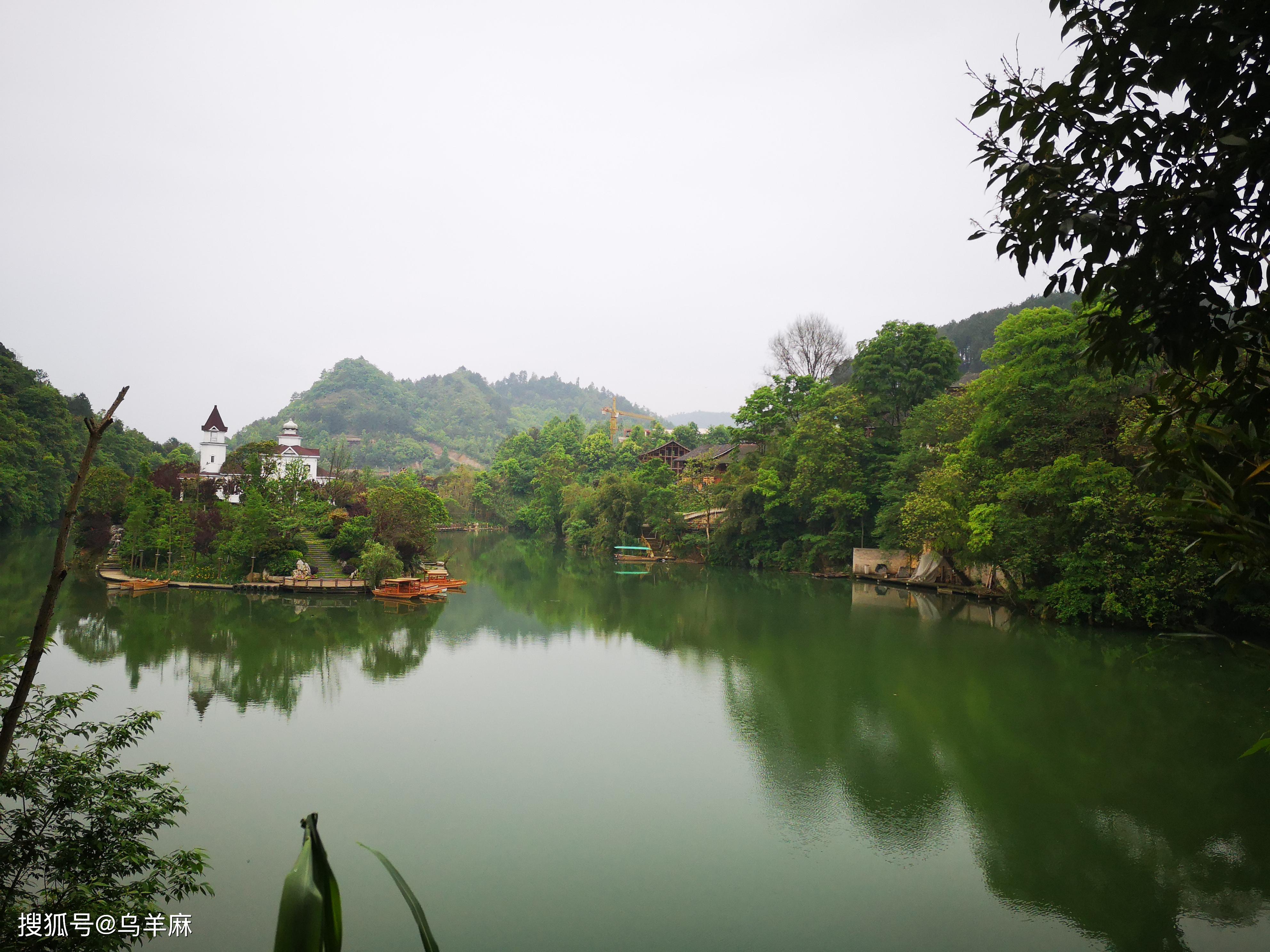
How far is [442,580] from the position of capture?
66.8ft

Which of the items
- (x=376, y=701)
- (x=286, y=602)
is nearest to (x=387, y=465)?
(x=286, y=602)

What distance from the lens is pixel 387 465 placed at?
71938 millimetres

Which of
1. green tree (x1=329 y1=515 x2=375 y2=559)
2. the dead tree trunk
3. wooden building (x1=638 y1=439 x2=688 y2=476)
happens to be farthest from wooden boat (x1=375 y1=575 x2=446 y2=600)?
wooden building (x1=638 y1=439 x2=688 y2=476)

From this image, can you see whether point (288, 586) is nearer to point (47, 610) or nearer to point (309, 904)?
point (47, 610)

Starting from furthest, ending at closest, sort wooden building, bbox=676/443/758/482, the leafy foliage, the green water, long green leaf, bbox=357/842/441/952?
wooden building, bbox=676/443/758/482 → the green water → the leafy foliage → long green leaf, bbox=357/842/441/952

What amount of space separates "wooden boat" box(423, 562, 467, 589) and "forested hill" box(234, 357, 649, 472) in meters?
48.0

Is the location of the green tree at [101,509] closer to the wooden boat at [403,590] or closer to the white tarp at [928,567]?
the wooden boat at [403,590]

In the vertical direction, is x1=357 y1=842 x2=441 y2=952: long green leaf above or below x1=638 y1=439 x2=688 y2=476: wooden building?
below

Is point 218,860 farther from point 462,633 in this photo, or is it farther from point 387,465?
point 387,465

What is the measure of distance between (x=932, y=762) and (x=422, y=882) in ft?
17.2

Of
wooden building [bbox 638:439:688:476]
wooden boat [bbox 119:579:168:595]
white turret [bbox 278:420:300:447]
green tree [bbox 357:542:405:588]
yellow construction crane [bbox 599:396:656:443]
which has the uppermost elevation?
yellow construction crane [bbox 599:396:656:443]

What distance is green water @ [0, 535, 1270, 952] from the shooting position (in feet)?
17.3

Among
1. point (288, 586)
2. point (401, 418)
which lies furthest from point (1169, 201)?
point (401, 418)

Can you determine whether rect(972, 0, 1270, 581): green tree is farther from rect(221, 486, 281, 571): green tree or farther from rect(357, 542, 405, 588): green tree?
rect(221, 486, 281, 571): green tree
